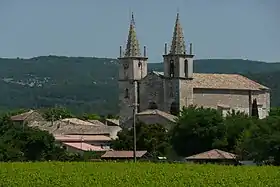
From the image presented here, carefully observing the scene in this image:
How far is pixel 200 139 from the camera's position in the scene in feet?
286

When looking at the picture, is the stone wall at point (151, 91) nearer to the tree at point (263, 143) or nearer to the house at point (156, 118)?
the house at point (156, 118)

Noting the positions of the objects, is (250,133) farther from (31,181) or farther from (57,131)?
(57,131)

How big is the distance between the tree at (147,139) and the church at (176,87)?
18309 mm

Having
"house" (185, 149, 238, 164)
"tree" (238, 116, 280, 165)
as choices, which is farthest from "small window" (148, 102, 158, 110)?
"house" (185, 149, 238, 164)

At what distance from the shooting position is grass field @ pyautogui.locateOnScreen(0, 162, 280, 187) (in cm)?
3441

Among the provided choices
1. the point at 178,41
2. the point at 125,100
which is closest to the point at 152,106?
the point at 125,100

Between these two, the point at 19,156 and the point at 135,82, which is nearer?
the point at 19,156

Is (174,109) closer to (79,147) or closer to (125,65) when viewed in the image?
(125,65)

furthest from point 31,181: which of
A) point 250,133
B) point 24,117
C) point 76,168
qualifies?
point 24,117

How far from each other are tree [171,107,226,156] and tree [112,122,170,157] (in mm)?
4207

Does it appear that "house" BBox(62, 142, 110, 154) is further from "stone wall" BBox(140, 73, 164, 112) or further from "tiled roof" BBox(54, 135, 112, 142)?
"stone wall" BBox(140, 73, 164, 112)

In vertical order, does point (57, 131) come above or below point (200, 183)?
below

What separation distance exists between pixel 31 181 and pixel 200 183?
21.3ft

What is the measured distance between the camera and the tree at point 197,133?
8581 centimetres
